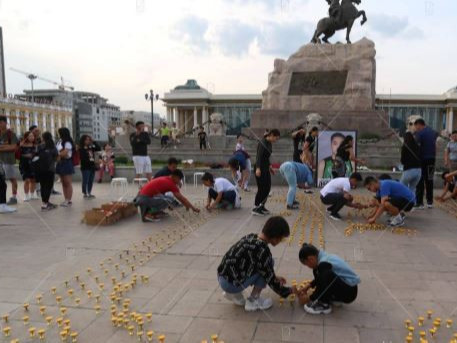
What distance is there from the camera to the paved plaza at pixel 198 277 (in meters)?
3.47

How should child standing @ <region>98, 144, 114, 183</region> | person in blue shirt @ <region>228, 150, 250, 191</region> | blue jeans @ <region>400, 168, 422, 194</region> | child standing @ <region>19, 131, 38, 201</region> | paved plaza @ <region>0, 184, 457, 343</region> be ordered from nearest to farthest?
paved plaza @ <region>0, 184, 457, 343</region>, blue jeans @ <region>400, 168, 422, 194</region>, child standing @ <region>19, 131, 38, 201</region>, person in blue shirt @ <region>228, 150, 250, 191</region>, child standing @ <region>98, 144, 114, 183</region>

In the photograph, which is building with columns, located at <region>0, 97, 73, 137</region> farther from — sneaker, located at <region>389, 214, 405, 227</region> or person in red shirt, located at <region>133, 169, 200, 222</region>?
sneaker, located at <region>389, 214, 405, 227</region>

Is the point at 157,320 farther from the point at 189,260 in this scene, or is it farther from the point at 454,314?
the point at 454,314

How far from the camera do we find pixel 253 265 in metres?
3.71

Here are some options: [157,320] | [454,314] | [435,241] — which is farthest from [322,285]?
[435,241]

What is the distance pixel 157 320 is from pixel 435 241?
176 inches

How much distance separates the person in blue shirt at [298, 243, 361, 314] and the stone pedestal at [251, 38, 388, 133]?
14.5m

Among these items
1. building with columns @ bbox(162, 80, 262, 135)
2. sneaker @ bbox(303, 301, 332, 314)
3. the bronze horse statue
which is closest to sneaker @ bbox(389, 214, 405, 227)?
sneaker @ bbox(303, 301, 332, 314)

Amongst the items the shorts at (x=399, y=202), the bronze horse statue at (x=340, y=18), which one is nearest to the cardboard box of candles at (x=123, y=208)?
the shorts at (x=399, y=202)

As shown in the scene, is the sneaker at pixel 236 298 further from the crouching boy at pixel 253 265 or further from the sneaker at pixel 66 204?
the sneaker at pixel 66 204

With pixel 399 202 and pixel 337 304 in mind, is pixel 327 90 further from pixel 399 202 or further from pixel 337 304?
pixel 337 304

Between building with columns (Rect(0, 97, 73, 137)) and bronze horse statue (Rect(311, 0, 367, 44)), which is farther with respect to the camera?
building with columns (Rect(0, 97, 73, 137))

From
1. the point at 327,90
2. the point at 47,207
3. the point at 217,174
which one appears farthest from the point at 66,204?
the point at 327,90

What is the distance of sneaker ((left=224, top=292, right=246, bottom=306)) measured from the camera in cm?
386
